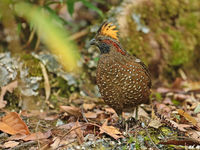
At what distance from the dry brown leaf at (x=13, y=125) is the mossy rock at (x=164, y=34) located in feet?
9.67

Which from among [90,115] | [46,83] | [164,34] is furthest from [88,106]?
[164,34]

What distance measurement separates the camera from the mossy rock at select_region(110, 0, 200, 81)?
20.8 ft

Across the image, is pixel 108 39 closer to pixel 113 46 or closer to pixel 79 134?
pixel 113 46

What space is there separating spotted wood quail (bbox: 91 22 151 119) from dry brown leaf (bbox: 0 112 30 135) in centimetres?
107

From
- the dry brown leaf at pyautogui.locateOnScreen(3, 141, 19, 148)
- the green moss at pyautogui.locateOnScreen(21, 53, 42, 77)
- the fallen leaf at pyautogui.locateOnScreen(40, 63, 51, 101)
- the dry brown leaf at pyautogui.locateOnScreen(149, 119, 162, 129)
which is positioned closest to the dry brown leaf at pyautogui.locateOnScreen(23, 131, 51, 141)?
the dry brown leaf at pyautogui.locateOnScreen(3, 141, 19, 148)

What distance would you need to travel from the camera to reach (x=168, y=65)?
6820 millimetres

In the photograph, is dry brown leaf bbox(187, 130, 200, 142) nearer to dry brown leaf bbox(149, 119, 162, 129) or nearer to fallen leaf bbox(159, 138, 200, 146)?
fallen leaf bbox(159, 138, 200, 146)

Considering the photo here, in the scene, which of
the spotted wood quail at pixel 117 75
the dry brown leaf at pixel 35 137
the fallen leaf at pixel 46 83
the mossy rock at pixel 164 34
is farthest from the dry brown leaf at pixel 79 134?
the mossy rock at pixel 164 34

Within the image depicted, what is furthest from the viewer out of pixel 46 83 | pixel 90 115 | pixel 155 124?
pixel 46 83

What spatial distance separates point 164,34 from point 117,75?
138 inches

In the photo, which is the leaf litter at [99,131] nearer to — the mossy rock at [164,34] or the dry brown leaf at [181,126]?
the dry brown leaf at [181,126]

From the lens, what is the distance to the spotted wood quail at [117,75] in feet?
12.3

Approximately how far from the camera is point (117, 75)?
375cm

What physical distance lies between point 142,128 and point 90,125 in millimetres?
639
